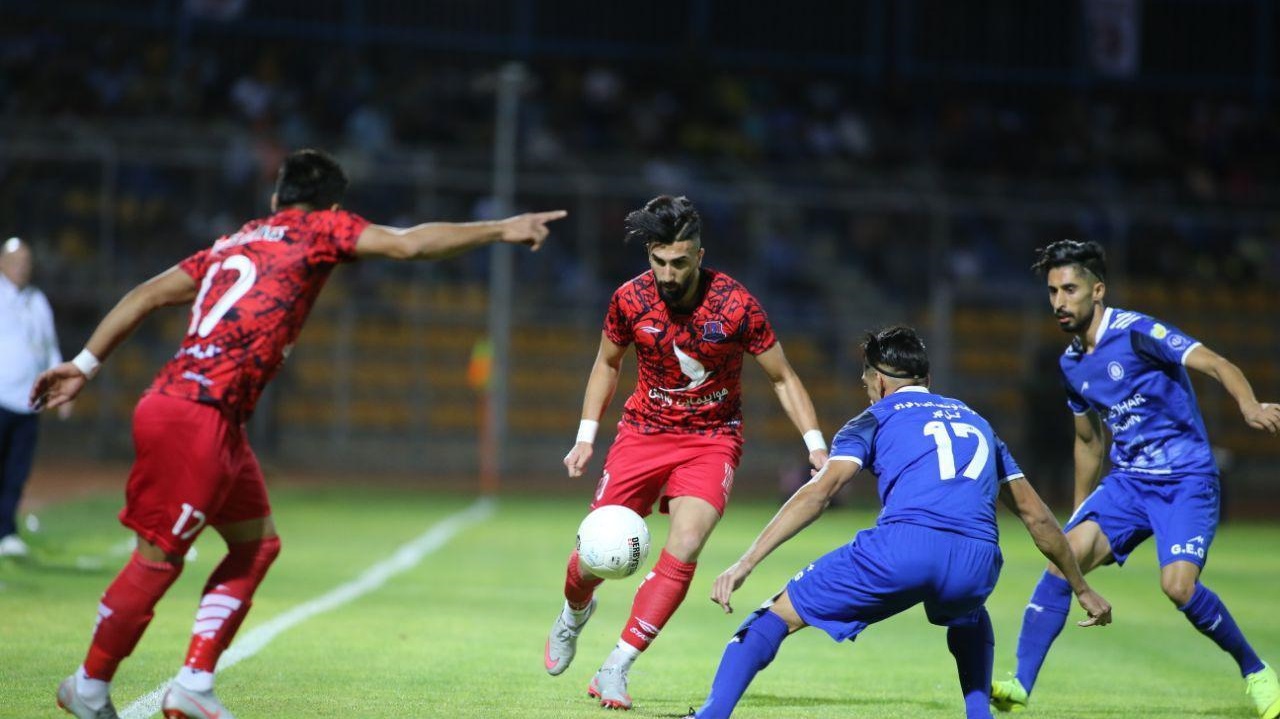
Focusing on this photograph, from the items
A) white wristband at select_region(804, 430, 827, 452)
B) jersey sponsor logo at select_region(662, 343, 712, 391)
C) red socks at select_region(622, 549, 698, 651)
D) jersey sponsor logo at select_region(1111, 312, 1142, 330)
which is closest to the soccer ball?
red socks at select_region(622, 549, 698, 651)

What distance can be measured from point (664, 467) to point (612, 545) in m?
0.58

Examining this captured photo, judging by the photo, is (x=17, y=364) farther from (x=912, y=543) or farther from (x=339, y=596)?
(x=912, y=543)

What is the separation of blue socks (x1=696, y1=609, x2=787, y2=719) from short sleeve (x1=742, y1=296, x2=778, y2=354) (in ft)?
6.45

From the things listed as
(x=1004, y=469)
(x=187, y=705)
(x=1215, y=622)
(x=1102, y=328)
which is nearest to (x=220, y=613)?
(x=187, y=705)

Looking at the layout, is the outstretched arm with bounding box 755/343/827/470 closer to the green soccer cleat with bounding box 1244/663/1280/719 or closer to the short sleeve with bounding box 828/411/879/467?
the short sleeve with bounding box 828/411/879/467

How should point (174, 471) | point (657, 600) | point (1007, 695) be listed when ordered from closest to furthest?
point (174, 471) < point (657, 600) < point (1007, 695)

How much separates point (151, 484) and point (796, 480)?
55.2 ft

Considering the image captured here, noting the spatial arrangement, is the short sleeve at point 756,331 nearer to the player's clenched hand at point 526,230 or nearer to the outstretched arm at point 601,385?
the outstretched arm at point 601,385

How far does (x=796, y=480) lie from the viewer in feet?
72.8

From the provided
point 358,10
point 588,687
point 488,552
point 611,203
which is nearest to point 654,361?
point 588,687

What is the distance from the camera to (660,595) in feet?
24.6

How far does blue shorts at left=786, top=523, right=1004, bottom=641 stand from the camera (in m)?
6.07

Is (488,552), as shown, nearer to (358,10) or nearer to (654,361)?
(654,361)

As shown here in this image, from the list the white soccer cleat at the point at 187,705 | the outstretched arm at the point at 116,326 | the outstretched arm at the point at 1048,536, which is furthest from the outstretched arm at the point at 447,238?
the outstretched arm at the point at 1048,536
